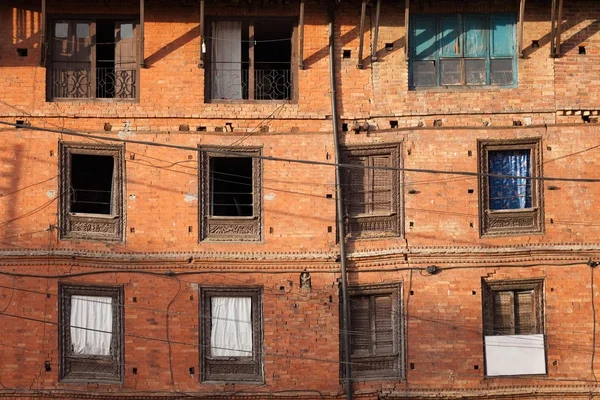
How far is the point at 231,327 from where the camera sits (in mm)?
25219

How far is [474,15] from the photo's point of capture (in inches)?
1018

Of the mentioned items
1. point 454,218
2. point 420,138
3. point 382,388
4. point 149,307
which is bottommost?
point 382,388

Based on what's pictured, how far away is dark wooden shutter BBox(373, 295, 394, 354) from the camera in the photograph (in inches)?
991

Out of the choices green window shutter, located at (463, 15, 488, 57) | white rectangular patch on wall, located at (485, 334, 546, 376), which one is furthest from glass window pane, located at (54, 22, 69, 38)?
white rectangular patch on wall, located at (485, 334, 546, 376)

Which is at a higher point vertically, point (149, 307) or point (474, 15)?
point (474, 15)

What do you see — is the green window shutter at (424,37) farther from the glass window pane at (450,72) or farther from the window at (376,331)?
the window at (376,331)

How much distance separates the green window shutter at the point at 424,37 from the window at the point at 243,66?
97.4 inches

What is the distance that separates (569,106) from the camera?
83.4ft

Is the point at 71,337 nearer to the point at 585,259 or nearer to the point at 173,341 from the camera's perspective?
the point at 173,341

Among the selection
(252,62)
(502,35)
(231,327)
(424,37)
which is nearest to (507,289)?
(502,35)

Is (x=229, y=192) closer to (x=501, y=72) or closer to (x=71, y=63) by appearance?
(x=71, y=63)

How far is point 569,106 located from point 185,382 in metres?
9.34

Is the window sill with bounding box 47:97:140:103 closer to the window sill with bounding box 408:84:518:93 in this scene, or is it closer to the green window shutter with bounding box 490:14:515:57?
the window sill with bounding box 408:84:518:93

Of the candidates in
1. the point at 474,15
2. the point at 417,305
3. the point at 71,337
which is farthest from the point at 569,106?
the point at 71,337
